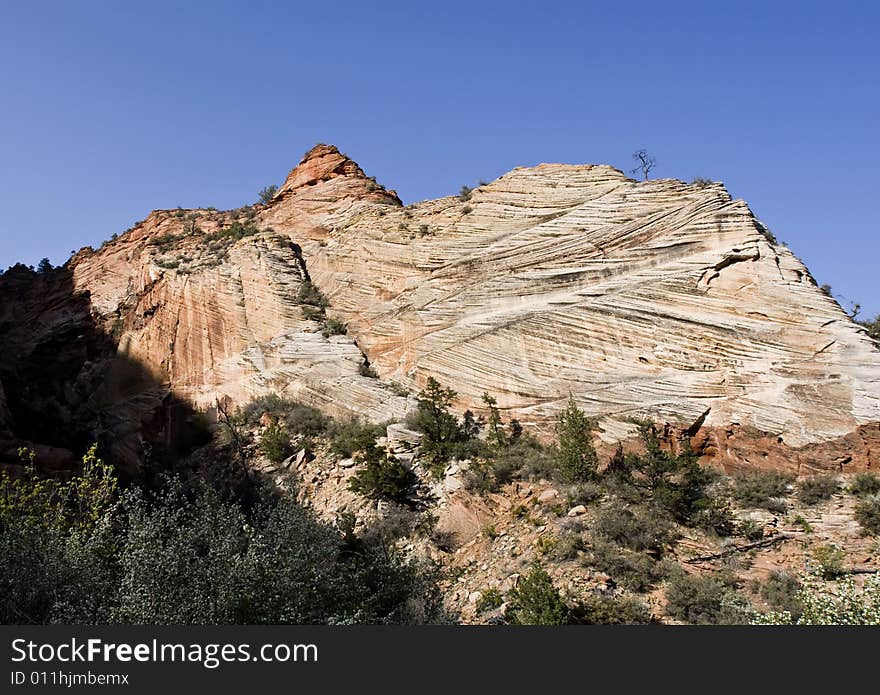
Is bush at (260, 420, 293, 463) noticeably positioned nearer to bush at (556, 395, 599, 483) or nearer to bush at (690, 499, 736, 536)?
bush at (556, 395, 599, 483)

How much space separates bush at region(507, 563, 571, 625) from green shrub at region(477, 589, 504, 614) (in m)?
1.03

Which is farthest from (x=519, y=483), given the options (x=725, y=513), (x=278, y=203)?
(x=278, y=203)

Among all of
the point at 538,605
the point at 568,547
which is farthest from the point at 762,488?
the point at 538,605

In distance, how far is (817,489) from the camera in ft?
47.2

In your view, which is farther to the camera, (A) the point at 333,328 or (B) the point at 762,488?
(A) the point at 333,328

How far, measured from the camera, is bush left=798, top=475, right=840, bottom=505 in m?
14.2

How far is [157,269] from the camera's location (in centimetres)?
3103

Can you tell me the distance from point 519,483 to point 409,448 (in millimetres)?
4483

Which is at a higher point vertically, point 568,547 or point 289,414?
point 289,414

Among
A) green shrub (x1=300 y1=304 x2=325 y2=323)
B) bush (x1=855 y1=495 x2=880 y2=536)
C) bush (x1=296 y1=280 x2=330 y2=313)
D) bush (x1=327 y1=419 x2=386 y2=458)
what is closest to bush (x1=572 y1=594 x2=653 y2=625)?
bush (x1=855 y1=495 x2=880 y2=536)

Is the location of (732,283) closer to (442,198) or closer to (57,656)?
(442,198)

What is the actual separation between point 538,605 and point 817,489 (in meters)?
8.97

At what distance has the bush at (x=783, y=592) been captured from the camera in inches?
416

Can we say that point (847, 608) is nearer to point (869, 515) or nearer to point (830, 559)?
point (830, 559)
